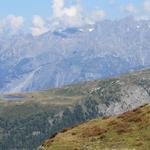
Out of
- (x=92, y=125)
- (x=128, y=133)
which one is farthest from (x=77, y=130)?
(x=128, y=133)

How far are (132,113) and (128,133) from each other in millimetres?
10912

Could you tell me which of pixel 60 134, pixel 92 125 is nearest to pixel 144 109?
pixel 92 125

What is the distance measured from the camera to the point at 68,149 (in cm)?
5922

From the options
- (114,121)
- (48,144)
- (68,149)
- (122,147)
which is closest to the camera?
(122,147)

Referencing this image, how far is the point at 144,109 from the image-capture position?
239 ft

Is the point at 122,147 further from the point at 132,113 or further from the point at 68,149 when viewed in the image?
the point at 132,113

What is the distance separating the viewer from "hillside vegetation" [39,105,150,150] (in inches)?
2260

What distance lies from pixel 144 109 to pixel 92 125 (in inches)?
309

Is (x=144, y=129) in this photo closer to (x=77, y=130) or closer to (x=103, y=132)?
(x=103, y=132)

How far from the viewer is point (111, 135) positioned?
208 ft

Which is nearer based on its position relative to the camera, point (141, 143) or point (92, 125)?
point (141, 143)

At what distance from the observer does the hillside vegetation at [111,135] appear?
188 ft

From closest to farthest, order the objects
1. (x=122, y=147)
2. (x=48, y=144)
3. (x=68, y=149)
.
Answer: (x=122, y=147) < (x=68, y=149) < (x=48, y=144)

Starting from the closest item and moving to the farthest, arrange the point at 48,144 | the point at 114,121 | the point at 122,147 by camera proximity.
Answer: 1. the point at 122,147
2. the point at 48,144
3. the point at 114,121
